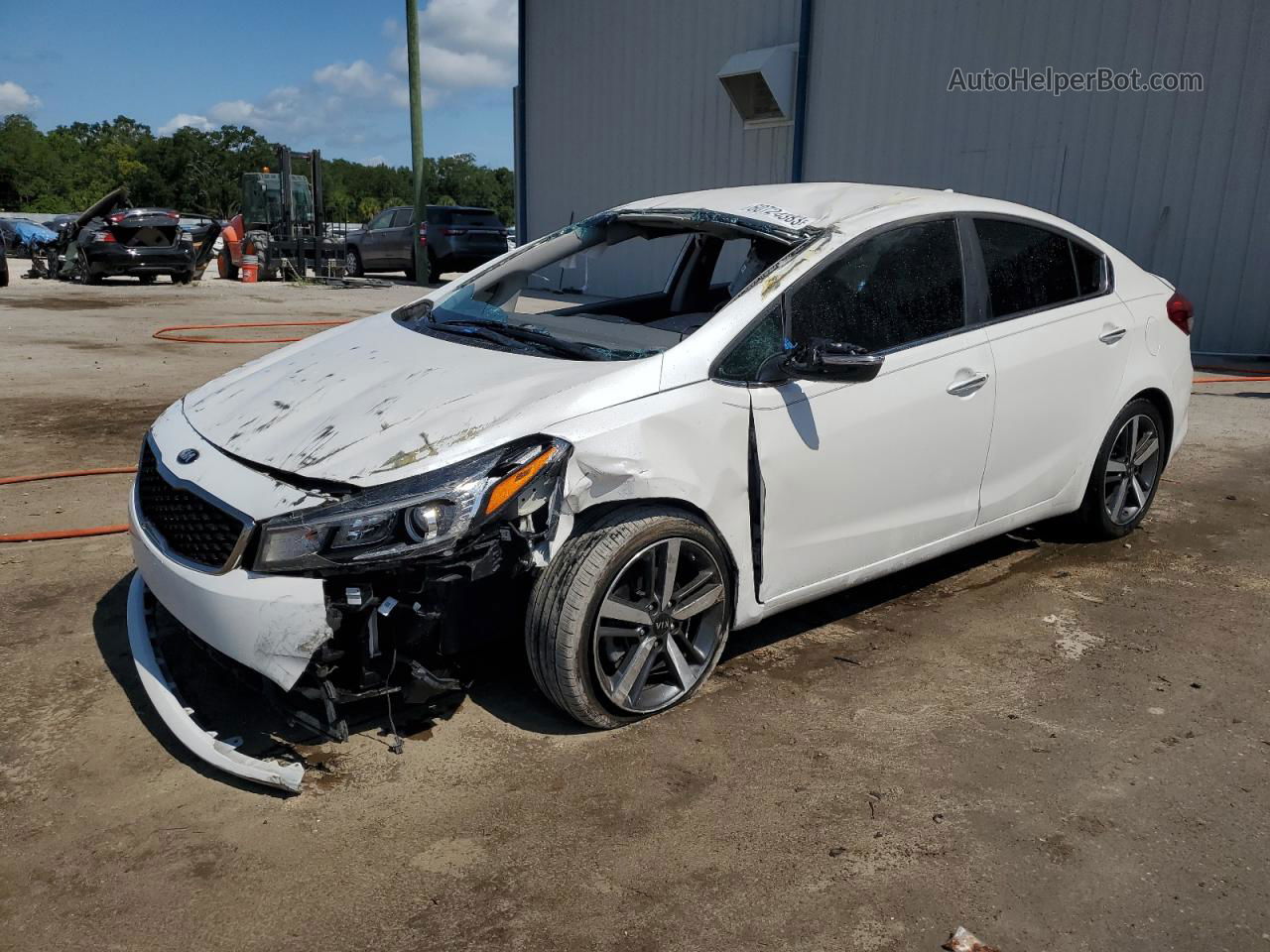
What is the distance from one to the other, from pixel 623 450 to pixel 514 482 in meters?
0.35

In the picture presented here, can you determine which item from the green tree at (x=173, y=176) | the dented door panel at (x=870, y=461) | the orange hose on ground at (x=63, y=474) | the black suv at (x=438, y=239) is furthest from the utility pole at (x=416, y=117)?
the green tree at (x=173, y=176)

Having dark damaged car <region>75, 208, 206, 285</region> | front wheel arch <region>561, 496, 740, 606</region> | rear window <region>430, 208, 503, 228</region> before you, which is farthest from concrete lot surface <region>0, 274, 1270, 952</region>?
rear window <region>430, 208, 503, 228</region>

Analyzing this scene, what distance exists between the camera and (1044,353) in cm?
419

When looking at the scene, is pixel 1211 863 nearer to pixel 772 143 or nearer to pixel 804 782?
pixel 804 782

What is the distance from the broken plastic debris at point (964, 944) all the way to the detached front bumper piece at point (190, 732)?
1.65m

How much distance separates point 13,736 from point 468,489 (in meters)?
1.61

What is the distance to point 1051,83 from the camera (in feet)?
40.5

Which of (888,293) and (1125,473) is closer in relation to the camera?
(888,293)

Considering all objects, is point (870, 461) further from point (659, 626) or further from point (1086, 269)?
point (1086, 269)

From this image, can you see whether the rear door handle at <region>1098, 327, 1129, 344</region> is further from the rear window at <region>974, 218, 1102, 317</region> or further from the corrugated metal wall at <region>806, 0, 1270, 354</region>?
the corrugated metal wall at <region>806, 0, 1270, 354</region>

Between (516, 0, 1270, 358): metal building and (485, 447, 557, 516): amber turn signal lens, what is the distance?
35.7 feet

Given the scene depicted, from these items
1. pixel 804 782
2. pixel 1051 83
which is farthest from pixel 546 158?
pixel 804 782

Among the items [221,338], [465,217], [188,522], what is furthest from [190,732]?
[465,217]

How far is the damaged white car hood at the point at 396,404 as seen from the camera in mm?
2883
